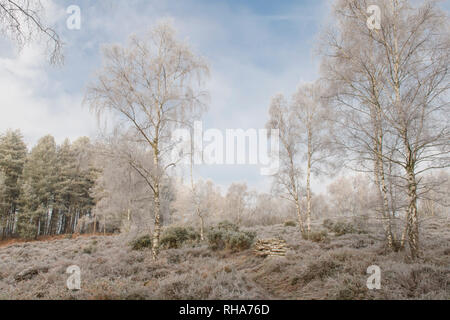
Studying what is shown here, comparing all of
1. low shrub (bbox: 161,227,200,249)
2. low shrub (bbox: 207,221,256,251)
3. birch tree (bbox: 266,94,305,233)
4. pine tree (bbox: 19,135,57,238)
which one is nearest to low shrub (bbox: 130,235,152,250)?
low shrub (bbox: 161,227,200,249)

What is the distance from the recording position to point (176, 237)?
11977 mm

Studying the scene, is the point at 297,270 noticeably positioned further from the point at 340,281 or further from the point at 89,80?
the point at 89,80

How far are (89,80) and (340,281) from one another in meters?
9.50

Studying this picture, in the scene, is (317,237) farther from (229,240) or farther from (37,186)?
(37,186)

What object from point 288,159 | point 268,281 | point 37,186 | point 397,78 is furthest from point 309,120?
point 37,186

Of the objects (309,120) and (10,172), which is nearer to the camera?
(309,120)

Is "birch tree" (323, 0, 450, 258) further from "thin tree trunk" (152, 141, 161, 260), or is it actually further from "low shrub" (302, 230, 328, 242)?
"thin tree trunk" (152, 141, 161, 260)

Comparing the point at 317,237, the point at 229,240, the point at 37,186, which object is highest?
the point at 37,186

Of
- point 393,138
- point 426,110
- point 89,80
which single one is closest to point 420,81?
point 426,110

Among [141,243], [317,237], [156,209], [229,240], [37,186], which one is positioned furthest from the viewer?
[37,186]

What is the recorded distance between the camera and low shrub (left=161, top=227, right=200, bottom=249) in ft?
37.3

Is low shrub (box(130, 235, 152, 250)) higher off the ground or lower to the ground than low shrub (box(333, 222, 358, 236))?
lower
